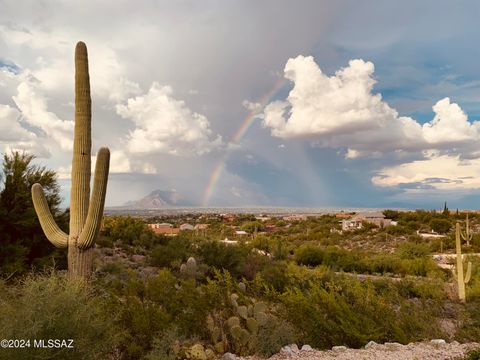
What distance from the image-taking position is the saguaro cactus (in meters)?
9.91

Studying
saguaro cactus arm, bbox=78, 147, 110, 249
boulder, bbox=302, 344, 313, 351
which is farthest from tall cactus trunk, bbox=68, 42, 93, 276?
boulder, bbox=302, 344, 313, 351

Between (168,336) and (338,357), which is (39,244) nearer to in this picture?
(168,336)

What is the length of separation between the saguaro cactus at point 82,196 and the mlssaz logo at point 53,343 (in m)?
4.74

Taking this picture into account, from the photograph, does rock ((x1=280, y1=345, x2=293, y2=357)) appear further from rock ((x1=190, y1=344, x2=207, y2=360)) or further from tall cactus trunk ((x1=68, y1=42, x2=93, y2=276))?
tall cactus trunk ((x1=68, y1=42, x2=93, y2=276))

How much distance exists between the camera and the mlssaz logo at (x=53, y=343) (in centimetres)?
512

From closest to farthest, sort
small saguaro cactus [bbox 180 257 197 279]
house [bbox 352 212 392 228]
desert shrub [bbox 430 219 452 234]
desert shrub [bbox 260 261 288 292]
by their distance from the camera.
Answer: desert shrub [bbox 260 261 288 292] → small saguaro cactus [bbox 180 257 197 279] → desert shrub [bbox 430 219 452 234] → house [bbox 352 212 392 228]

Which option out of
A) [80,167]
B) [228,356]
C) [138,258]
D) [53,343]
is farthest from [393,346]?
[138,258]

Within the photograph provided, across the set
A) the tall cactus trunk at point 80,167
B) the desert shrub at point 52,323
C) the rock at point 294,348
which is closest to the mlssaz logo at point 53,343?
the desert shrub at point 52,323

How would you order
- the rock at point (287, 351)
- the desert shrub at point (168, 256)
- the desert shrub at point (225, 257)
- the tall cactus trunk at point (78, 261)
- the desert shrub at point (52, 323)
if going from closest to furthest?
the desert shrub at point (52, 323), the rock at point (287, 351), the tall cactus trunk at point (78, 261), the desert shrub at point (225, 257), the desert shrub at point (168, 256)

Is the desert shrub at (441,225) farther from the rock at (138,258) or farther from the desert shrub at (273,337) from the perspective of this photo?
the desert shrub at (273,337)

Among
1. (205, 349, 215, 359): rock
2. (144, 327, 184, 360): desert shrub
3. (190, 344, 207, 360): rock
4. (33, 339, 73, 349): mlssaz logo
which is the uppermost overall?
(33, 339, 73, 349): mlssaz logo

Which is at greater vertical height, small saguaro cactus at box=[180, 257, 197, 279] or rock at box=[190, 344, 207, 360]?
rock at box=[190, 344, 207, 360]

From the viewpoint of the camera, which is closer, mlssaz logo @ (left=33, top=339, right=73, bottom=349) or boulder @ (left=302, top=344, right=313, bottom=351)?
mlssaz logo @ (left=33, top=339, right=73, bottom=349)

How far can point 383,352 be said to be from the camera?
23.4ft
